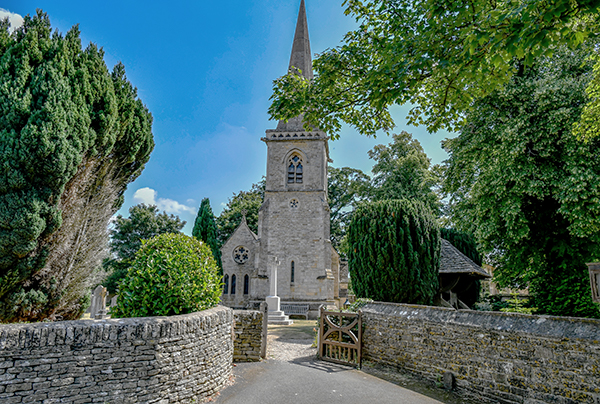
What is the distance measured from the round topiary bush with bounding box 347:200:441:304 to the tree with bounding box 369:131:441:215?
10.4 meters

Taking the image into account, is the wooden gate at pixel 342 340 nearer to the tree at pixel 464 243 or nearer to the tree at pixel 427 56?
the tree at pixel 427 56

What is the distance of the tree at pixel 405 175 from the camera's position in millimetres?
22719

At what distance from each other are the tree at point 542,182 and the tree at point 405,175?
9223 mm

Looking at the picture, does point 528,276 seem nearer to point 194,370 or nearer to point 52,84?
point 194,370

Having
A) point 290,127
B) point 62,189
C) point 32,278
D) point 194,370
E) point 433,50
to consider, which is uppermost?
point 290,127

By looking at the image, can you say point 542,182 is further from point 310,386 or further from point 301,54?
point 301,54

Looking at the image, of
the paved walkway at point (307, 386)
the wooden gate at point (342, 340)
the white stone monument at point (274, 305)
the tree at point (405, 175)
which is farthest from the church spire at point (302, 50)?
the paved walkway at point (307, 386)

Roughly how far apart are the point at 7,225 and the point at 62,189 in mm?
1094

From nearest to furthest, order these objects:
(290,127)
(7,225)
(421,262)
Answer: (7,225)
(421,262)
(290,127)

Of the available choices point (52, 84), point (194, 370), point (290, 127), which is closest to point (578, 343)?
point (194, 370)

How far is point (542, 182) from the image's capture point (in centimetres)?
1064

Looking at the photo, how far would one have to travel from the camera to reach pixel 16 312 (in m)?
6.69

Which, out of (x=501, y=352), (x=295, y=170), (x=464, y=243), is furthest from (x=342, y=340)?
(x=295, y=170)

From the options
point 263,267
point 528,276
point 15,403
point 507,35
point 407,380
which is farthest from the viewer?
point 263,267
